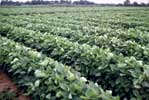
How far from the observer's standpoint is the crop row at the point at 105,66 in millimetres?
3858

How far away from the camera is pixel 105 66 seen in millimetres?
4590

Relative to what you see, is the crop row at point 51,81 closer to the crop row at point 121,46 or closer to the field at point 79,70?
the field at point 79,70

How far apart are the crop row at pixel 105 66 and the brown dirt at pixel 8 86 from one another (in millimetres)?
1139

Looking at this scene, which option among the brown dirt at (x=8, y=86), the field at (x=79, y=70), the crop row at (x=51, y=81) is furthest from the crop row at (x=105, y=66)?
the brown dirt at (x=8, y=86)

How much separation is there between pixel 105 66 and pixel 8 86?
7.26 feet

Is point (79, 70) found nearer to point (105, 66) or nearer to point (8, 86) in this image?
point (105, 66)

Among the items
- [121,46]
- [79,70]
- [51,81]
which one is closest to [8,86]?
[79,70]

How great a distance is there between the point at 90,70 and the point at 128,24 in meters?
11.0

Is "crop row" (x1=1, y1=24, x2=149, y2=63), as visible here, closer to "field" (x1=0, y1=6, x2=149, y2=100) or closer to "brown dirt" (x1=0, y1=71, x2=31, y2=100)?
"field" (x1=0, y1=6, x2=149, y2=100)

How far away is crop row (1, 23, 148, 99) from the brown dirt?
3.74 feet

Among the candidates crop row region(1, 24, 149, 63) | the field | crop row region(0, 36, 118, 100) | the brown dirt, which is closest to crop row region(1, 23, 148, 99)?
the field

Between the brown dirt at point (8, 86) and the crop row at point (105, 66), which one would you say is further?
the brown dirt at point (8, 86)

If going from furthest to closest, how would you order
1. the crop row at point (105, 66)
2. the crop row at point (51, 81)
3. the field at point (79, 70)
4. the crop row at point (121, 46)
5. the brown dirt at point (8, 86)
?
the crop row at point (121, 46), the brown dirt at point (8, 86), the crop row at point (105, 66), the field at point (79, 70), the crop row at point (51, 81)

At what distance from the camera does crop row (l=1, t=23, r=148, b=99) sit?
12.7 ft
